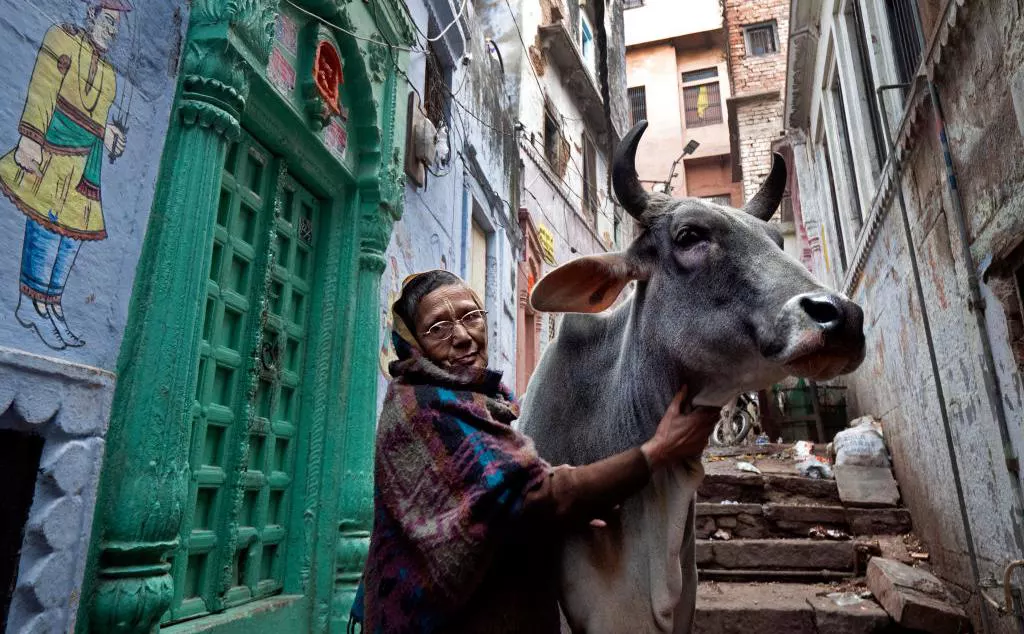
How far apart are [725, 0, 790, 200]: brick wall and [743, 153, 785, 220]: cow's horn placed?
1401 centimetres

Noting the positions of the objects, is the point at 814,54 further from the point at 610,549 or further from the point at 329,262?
the point at 610,549

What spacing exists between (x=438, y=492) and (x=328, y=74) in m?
3.53

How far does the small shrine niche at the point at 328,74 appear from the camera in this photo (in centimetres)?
396

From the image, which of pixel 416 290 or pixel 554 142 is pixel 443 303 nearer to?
pixel 416 290

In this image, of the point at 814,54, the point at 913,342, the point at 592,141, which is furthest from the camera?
the point at 592,141

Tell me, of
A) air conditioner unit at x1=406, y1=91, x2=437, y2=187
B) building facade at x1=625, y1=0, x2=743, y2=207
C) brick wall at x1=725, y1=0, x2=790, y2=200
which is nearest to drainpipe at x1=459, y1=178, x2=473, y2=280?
air conditioner unit at x1=406, y1=91, x2=437, y2=187

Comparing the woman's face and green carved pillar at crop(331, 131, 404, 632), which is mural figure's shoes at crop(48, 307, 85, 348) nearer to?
the woman's face

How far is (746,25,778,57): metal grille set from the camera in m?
19.1

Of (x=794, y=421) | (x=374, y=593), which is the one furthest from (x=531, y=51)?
(x=374, y=593)

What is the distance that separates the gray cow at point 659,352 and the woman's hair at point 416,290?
27 cm

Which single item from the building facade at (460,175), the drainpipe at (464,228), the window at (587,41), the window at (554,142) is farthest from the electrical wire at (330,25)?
the window at (587,41)

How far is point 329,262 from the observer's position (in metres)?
4.27

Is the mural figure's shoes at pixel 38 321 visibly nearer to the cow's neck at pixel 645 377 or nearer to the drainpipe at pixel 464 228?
the cow's neck at pixel 645 377

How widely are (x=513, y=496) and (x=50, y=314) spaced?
1.82 m
